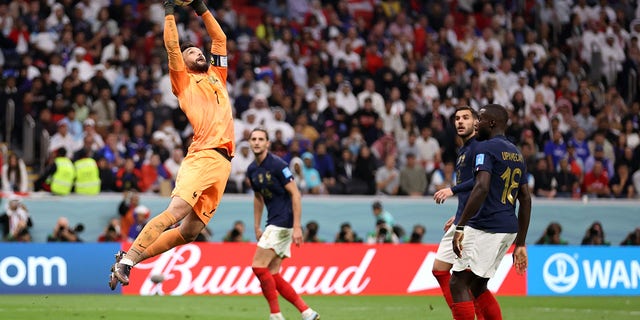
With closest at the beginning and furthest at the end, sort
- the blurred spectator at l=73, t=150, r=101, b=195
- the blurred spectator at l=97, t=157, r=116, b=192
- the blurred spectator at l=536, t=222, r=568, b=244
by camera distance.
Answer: the blurred spectator at l=73, t=150, r=101, b=195, the blurred spectator at l=97, t=157, r=116, b=192, the blurred spectator at l=536, t=222, r=568, b=244

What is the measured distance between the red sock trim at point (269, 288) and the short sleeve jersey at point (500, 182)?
398 centimetres

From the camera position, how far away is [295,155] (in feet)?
79.8

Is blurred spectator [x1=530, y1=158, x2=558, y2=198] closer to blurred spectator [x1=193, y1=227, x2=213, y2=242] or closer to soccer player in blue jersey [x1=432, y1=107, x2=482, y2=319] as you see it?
blurred spectator [x1=193, y1=227, x2=213, y2=242]

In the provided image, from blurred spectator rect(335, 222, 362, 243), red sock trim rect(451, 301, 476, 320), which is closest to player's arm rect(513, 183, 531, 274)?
red sock trim rect(451, 301, 476, 320)

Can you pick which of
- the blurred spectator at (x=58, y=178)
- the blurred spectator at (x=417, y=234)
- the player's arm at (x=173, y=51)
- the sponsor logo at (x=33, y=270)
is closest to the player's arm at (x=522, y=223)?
the player's arm at (x=173, y=51)

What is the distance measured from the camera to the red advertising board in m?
20.9

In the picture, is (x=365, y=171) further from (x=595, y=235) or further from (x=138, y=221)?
(x=138, y=221)

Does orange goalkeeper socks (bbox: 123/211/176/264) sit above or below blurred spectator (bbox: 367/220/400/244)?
above

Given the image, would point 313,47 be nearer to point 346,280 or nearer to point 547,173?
point 547,173

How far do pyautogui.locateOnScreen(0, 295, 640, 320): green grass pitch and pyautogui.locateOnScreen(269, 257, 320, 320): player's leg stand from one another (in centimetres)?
81

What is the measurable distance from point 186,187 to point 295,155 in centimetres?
1295

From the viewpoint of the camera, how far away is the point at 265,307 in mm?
17844

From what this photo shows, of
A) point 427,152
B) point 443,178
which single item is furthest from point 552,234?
point 427,152

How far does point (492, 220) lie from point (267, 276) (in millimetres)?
4464
